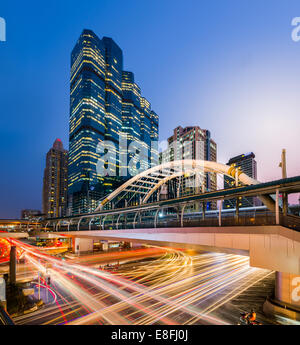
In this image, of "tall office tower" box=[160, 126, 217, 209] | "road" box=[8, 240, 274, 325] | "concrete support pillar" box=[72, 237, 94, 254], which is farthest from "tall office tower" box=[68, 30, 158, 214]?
"road" box=[8, 240, 274, 325]

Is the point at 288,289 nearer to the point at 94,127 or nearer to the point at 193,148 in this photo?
the point at 193,148

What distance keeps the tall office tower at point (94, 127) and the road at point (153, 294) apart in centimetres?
12583

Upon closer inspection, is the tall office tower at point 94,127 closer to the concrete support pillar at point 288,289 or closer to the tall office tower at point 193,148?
the tall office tower at point 193,148

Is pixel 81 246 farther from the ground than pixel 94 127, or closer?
closer

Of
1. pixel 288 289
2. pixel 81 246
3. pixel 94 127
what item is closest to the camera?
pixel 288 289

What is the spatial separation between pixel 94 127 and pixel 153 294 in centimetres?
15813

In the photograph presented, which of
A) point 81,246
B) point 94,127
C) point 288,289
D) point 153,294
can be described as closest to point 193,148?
point 94,127

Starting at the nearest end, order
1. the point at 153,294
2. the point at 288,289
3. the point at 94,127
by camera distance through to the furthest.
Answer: the point at 288,289, the point at 153,294, the point at 94,127

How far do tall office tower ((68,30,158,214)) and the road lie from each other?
126m

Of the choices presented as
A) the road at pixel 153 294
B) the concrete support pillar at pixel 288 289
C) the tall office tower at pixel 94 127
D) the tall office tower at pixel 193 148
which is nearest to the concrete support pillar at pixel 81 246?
the road at pixel 153 294

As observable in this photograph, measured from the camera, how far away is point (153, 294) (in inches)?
794

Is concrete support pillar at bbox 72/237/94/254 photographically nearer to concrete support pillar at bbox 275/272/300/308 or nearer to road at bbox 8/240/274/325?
road at bbox 8/240/274/325
